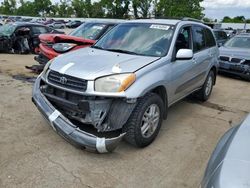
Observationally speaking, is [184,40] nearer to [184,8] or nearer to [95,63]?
[95,63]

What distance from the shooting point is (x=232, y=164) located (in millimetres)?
1894

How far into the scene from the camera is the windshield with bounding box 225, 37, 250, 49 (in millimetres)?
9890

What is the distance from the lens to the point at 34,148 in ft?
12.1

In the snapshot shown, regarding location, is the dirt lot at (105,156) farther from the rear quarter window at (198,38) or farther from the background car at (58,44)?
the background car at (58,44)

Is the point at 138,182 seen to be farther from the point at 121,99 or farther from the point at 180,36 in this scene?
the point at 180,36

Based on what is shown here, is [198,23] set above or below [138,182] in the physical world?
above

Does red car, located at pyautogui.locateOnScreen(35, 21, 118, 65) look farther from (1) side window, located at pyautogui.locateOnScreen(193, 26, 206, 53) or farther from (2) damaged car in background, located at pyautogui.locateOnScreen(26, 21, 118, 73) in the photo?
(1) side window, located at pyautogui.locateOnScreen(193, 26, 206, 53)

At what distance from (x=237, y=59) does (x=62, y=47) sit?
559cm

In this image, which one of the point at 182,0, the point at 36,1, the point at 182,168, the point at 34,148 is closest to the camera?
the point at 182,168

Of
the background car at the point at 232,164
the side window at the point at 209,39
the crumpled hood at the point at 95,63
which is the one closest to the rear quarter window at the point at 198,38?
the side window at the point at 209,39

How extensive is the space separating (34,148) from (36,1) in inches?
3686

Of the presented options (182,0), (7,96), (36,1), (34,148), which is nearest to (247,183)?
(34,148)

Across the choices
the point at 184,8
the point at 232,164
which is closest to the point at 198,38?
the point at 232,164

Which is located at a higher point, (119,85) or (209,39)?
(209,39)
